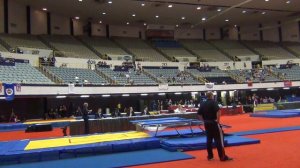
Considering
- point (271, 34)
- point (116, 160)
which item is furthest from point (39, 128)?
point (271, 34)

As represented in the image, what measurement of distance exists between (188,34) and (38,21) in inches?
820

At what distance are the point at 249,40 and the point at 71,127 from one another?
3637cm

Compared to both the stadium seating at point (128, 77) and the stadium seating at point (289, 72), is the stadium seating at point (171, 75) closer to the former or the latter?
the stadium seating at point (128, 77)

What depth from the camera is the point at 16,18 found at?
2962cm

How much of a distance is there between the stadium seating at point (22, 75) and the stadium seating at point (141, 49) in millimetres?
13345

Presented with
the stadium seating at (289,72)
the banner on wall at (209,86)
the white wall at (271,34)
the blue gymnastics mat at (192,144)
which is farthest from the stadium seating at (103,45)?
Result: the blue gymnastics mat at (192,144)

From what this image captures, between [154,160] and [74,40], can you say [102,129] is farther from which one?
[74,40]

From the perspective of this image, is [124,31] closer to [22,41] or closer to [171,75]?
[171,75]

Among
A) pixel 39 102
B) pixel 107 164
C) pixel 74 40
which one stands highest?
pixel 74 40

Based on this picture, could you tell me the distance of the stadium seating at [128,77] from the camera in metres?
29.0

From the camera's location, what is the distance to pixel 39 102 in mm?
25344

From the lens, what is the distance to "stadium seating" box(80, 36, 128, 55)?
115 ft

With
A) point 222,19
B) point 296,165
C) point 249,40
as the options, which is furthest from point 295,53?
point 296,165

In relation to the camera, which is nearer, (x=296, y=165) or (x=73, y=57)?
(x=296, y=165)
